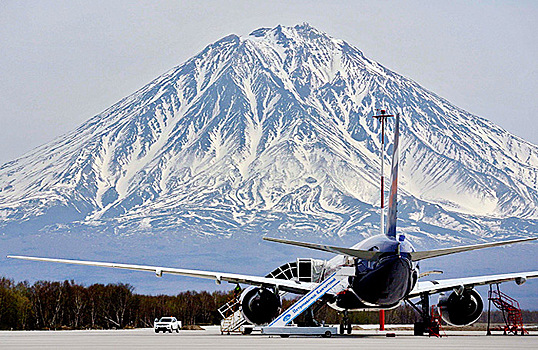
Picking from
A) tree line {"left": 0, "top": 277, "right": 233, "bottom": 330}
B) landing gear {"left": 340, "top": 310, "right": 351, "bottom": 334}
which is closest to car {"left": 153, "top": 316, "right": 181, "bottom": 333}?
landing gear {"left": 340, "top": 310, "right": 351, "bottom": 334}

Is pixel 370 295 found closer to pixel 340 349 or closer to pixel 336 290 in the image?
pixel 336 290

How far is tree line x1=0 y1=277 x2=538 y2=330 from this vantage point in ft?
287

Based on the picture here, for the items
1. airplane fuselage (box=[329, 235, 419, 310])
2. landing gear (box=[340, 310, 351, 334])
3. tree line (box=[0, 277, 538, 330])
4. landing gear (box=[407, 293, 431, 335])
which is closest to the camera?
airplane fuselage (box=[329, 235, 419, 310])

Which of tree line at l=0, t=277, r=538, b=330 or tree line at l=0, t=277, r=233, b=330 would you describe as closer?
tree line at l=0, t=277, r=233, b=330

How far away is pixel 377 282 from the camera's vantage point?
1747 inches

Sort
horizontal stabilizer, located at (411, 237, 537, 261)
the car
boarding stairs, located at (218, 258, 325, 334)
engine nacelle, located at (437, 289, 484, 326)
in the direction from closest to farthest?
horizontal stabilizer, located at (411, 237, 537, 261) → engine nacelle, located at (437, 289, 484, 326) → boarding stairs, located at (218, 258, 325, 334) → the car

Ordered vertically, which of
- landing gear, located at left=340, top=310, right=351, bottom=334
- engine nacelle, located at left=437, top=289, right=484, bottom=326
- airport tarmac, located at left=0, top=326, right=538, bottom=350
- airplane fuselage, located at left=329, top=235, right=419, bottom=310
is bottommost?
airport tarmac, located at left=0, top=326, right=538, bottom=350

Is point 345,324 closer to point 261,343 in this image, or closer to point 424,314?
point 424,314

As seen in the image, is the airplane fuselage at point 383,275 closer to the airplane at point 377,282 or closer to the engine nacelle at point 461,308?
the airplane at point 377,282

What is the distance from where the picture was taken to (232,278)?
49812 mm

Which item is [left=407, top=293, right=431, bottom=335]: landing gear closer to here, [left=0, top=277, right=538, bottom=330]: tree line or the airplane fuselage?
the airplane fuselage

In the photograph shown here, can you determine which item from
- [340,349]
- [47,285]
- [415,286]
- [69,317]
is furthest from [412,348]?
[47,285]

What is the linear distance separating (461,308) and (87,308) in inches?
2313

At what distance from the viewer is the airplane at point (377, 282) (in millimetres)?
43688
